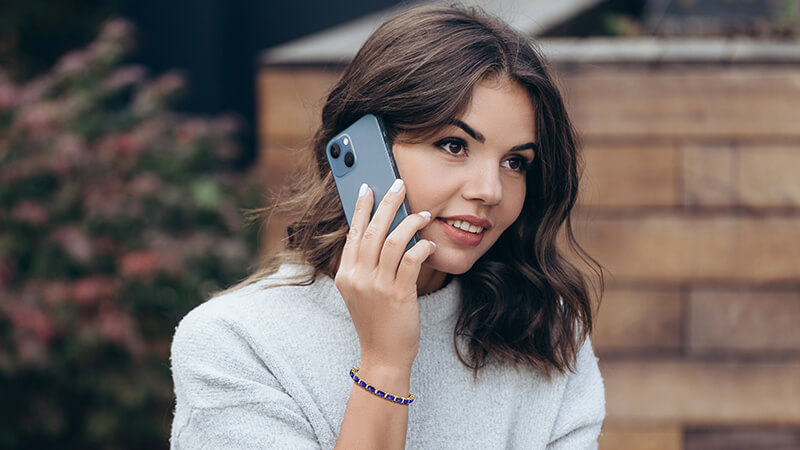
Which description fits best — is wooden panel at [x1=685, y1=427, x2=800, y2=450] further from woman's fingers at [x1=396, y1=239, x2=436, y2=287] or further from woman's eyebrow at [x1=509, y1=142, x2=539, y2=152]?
woman's fingers at [x1=396, y1=239, x2=436, y2=287]

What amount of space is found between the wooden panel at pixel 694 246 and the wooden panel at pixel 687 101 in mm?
270

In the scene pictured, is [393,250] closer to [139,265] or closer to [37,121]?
[139,265]

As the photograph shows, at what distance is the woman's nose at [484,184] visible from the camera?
1240 mm

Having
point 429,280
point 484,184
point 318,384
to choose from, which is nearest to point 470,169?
point 484,184

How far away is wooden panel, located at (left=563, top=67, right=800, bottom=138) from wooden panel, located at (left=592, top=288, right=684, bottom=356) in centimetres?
50

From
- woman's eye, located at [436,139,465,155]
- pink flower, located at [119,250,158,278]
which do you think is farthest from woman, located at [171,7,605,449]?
pink flower, located at [119,250,158,278]

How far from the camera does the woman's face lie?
4.09 ft

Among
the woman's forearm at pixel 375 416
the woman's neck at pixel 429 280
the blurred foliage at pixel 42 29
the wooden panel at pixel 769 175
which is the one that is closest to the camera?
the woman's forearm at pixel 375 416

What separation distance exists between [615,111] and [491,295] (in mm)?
1116

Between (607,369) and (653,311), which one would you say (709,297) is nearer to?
(653,311)

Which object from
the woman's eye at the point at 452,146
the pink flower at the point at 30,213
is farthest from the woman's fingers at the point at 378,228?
the pink flower at the point at 30,213

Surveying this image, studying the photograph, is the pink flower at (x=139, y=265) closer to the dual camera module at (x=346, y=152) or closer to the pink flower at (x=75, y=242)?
the pink flower at (x=75, y=242)

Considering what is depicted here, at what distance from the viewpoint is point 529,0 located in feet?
12.9

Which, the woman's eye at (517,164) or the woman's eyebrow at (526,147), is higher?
the woman's eyebrow at (526,147)
